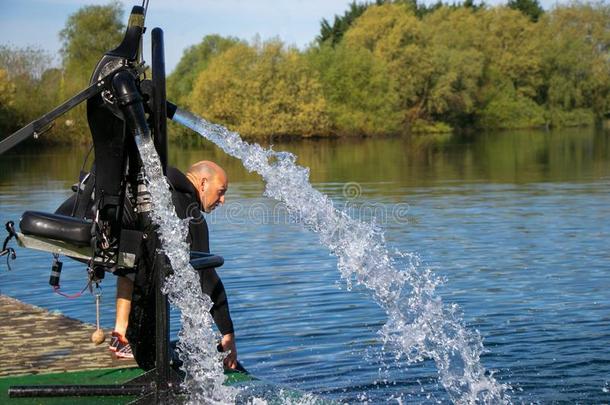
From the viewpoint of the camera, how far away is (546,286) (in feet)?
44.9

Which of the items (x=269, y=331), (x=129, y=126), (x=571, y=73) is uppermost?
(x=571, y=73)

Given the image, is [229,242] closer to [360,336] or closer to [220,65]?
[360,336]

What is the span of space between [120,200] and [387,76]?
92408 mm

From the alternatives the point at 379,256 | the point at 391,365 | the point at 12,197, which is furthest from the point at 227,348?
the point at 12,197

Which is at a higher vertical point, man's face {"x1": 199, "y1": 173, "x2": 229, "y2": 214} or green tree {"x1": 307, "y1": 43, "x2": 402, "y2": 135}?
green tree {"x1": 307, "y1": 43, "x2": 402, "y2": 135}

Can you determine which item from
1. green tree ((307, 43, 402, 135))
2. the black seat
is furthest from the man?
green tree ((307, 43, 402, 135))

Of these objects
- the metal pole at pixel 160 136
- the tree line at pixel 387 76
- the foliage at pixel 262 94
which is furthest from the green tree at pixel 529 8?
the metal pole at pixel 160 136

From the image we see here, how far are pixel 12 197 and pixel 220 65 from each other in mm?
64366

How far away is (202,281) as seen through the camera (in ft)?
22.6

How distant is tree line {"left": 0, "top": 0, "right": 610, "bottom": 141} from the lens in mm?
89812

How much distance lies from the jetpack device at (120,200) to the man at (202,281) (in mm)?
336

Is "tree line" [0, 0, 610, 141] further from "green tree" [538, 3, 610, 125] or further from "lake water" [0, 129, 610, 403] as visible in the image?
"lake water" [0, 129, 610, 403]

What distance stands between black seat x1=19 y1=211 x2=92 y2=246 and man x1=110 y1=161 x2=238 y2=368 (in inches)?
24.2

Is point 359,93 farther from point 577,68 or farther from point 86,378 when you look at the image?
point 86,378
